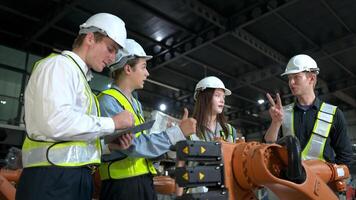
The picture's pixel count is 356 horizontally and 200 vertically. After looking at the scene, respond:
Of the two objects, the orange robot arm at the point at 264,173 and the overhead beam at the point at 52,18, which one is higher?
the overhead beam at the point at 52,18

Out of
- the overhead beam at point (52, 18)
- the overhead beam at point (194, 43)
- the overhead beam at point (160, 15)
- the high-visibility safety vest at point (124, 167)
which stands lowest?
the high-visibility safety vest at point (124, 167)

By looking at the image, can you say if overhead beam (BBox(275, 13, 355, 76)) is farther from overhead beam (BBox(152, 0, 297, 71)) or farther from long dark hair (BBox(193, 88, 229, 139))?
long dark hair (BBox(193, 88, 229, 139))

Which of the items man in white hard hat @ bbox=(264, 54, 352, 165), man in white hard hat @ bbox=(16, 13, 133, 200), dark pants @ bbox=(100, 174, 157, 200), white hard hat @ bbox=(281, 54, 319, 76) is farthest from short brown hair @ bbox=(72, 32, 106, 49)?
white hard hat @ bbox=(281, 54, 319, 76)

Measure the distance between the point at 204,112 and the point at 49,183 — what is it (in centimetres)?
210

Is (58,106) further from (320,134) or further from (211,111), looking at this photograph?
(320,134)

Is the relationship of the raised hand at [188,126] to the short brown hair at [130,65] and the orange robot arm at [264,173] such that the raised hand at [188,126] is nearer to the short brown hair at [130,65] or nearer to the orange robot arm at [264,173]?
the orange robot arm at [264,173]

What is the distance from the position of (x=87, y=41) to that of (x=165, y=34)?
8694 millimetres

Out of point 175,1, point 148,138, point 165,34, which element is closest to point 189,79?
point 165,34

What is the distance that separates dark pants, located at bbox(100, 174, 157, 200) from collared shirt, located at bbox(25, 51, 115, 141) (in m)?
0.57

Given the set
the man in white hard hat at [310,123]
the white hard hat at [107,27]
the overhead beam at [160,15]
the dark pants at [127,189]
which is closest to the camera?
the white hard hat at [107,27]

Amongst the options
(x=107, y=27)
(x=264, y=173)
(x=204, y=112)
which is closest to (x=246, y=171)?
(x=264, y=173)

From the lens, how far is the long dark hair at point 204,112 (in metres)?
3.48

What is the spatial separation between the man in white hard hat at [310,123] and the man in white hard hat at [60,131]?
1562 mm

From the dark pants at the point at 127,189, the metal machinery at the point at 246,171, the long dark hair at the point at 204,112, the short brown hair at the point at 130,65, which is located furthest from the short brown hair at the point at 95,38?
the long dark hair at the point at 204,112
